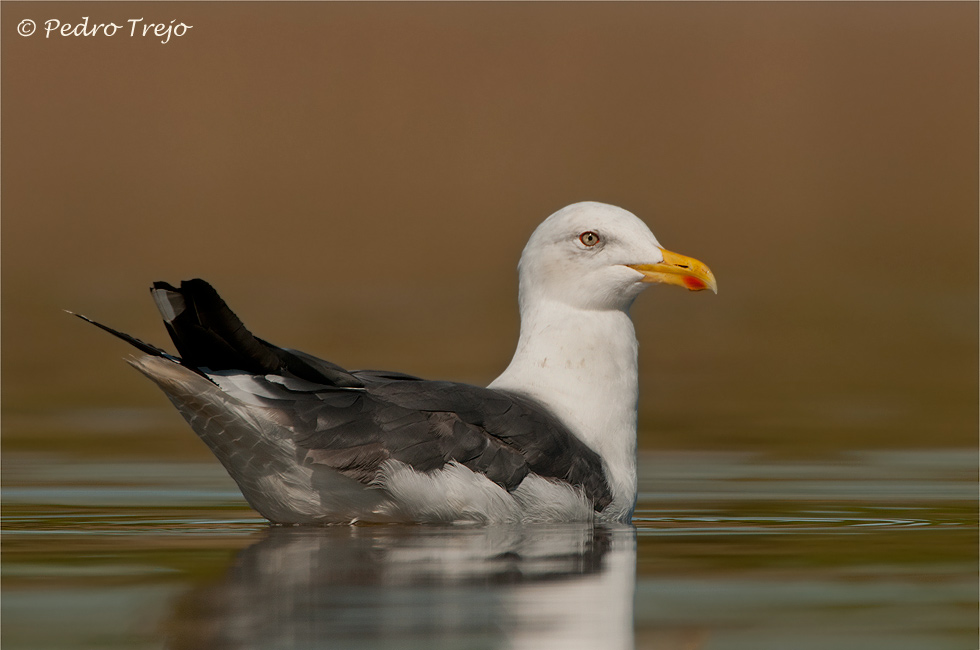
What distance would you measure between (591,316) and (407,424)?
5.44ft

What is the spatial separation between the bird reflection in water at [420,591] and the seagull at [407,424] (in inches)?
7.1

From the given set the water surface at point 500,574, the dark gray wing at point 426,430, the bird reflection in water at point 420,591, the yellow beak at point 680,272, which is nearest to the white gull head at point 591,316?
the yellow beak at point 680,272

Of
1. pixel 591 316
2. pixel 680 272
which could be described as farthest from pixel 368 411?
pixel 680 272

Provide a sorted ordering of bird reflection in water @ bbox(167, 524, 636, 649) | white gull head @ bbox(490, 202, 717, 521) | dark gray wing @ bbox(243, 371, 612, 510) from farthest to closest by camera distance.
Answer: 1. white gull head @ bbox(490, 202, 717, 521)
2. dark gray wing @ bbox(243, 371, 612, 510)
3. bird reflection in water @ bbox(167, 524, 636, 649)

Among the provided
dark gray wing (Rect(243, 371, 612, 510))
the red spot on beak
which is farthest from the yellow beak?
dark gray wing (Rect(243, 371, 612, 510))

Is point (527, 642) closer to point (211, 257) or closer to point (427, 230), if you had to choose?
point (211, 257)

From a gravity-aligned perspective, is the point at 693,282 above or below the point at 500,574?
above

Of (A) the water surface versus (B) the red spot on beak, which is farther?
(B) the red spot on beak

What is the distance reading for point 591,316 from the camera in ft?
35.0

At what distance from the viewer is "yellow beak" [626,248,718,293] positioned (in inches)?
412

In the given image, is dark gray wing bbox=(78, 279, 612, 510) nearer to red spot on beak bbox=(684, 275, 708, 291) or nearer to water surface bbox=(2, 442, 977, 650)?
water surface bbox=(2, 442, 977, 650)

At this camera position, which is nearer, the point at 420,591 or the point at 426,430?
the point at 420,591

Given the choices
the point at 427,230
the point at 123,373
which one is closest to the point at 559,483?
the point at 123,373

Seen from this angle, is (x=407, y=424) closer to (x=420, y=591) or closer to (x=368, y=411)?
(x=368, y=411)
